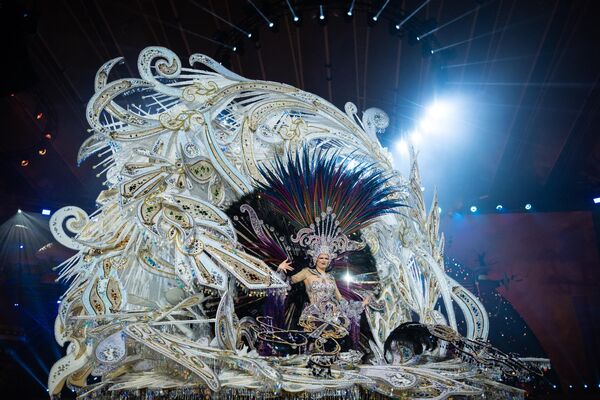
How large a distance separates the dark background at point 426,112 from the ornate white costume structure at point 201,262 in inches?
82.4

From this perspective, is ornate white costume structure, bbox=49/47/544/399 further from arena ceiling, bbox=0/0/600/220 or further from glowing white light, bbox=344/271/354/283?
arena ceiling, bbox=0/0/600/220

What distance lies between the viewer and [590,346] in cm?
728

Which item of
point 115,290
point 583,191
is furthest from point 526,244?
point 115,290

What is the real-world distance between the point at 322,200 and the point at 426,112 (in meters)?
4.44

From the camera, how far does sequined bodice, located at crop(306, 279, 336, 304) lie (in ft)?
10.5

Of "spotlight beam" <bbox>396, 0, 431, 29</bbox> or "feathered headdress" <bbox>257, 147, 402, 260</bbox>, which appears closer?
"feathered headdress" <bbox>257, 147, 402, 260</bbox>

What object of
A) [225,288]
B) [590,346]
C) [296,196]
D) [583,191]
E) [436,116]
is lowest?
[590,346]

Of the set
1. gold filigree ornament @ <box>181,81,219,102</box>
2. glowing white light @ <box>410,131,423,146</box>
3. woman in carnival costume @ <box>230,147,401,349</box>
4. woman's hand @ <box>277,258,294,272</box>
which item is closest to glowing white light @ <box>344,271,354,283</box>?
woman in carnival costume @ <box>230,147,401,349</box>

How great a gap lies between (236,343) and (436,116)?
562 cm

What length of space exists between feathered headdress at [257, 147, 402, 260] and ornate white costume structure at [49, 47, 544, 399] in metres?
0.23

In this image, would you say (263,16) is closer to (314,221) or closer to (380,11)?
(380,11)

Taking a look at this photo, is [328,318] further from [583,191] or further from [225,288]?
[583,191]

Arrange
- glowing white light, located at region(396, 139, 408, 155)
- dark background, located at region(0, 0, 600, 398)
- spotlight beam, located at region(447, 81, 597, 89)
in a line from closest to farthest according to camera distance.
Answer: dark background, located at region(0, 0, 600, 398) < spotlight beam, located at region(447, 81, 597, 89) < glowing white light, located at region(396, 139, 408, 155)

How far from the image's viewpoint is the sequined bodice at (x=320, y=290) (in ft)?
10.5
